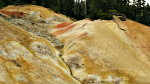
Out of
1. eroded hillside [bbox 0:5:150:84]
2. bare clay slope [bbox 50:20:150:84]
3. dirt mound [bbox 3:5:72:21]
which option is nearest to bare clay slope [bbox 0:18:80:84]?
eroded hillside [bbox 0:5:150:84]

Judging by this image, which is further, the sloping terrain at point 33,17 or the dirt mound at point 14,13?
the dirt mound at point 14,13

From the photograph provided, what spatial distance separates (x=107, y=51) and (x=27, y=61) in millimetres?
17012

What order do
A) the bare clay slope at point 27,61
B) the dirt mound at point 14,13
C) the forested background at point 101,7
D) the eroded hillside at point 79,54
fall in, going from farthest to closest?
the forested background at point 101,7, the dirt mound at point 14,13, the eroded hillside at point 79,54, the bare clay slope at point 27,61

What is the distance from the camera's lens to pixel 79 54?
5303 cm

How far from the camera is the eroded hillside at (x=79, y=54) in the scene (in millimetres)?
42641

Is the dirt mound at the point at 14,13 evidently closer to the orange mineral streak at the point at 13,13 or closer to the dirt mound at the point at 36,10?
the orange mineral streak at the point at 13,13

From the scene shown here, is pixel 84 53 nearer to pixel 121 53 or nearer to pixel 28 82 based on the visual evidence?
pixel 121 53

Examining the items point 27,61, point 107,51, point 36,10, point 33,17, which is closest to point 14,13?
point 33,17

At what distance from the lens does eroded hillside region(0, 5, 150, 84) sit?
4264 cm

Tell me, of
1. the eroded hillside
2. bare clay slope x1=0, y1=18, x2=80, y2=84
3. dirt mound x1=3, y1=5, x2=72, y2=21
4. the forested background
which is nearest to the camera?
bare clay slope x1=0, y1=18, x2=80, y2=84

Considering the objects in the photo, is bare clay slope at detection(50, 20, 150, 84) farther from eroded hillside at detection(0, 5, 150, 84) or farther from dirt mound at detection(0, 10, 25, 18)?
dirt mound at detection(0, 10, 25, 18)

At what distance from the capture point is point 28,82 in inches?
1521

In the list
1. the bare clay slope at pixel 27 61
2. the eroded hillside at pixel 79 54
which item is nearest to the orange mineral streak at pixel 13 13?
the eroded hillside at pixel 79 54

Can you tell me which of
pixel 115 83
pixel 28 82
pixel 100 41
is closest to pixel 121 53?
pixel 100 41
